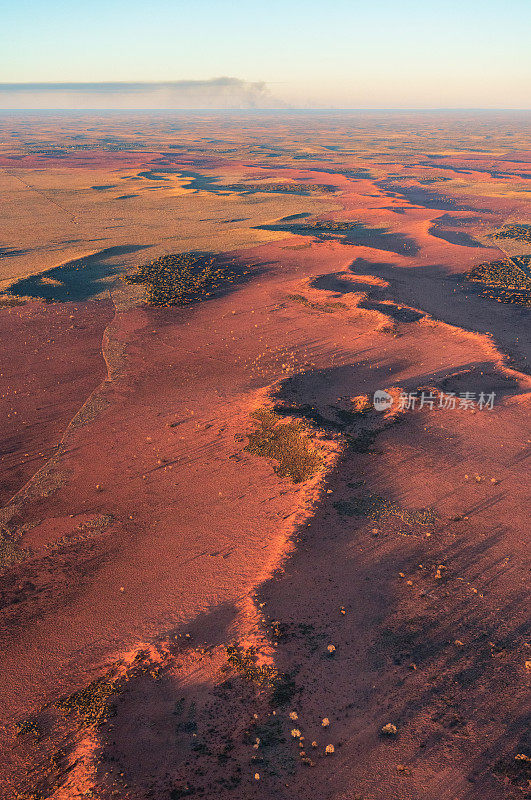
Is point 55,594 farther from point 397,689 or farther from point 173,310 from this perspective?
point 173,310

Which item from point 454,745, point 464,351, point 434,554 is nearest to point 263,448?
point 434,554

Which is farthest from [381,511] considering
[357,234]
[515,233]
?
[515,233]

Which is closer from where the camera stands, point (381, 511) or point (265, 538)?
point (265, 538)

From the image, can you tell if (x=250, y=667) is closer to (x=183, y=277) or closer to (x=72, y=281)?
(x=183, y=277)

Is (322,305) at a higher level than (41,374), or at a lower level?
higher

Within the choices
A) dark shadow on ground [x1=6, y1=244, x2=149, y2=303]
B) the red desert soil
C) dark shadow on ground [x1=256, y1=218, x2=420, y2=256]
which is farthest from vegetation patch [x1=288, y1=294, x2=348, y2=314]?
dark shadow on ground [x1=256, y1=218, x2=420, y2=256]

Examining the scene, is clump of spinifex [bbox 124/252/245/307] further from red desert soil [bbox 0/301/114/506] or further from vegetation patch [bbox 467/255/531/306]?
vegetation patch [bbox 467/255/531/306]
